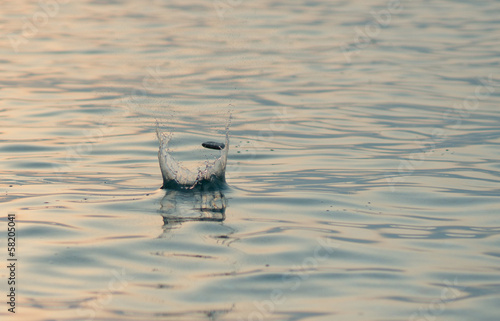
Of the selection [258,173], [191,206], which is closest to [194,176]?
[191,206]

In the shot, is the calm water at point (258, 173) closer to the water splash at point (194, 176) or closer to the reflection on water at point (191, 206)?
the reflection on water at point (191, 206)

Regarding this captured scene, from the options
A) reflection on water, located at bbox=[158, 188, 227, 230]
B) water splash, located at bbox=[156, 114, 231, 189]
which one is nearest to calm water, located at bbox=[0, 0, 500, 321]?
reflection on water, located at bbox=[158, 188, 227, 230]

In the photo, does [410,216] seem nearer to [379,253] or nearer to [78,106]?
[379,253]

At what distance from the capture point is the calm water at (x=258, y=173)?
7090 mm

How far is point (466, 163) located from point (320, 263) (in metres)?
4.85

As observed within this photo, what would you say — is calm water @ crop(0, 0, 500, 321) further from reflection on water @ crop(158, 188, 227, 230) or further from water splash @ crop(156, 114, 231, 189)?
water splash @ crop(156, 114, 231, 189)

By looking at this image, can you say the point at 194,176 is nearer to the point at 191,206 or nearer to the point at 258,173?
the point at 191,206

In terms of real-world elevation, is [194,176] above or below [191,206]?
above

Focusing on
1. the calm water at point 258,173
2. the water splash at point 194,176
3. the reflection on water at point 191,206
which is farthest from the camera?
the water splash at point 194,176

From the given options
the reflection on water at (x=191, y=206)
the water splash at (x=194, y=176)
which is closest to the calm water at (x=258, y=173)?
the reflection on water at (x=191, y=206)

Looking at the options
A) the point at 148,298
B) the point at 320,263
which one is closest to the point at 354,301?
the point at 320,263

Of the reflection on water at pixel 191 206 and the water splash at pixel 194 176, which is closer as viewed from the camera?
the reflection on water at pixel 191 206

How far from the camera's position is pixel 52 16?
28953 mm

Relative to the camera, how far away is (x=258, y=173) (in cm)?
1147
